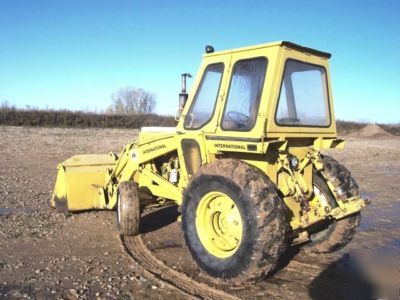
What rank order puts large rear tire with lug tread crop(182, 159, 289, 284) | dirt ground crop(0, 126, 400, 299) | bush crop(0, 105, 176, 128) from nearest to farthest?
large rear tire with lug tread crop(182, 159, 289, 284) < dirt ground crop(0, 126, 400, 299) < bush crop(0, 105, 176, 128)

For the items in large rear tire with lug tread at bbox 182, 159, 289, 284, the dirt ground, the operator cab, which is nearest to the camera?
large rear tire with lug tread at bbox 182, 159, 289, 284

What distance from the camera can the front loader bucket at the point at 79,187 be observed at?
301 inches

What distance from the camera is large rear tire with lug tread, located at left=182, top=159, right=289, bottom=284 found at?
4469 millimetres

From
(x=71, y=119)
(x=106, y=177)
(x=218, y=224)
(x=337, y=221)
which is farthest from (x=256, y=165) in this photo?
(x=71, y=119)

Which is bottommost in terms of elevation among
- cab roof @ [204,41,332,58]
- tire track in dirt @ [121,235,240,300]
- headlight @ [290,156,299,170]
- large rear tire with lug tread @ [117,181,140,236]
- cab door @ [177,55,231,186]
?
tire track in dirt @ [121,235,240,300]

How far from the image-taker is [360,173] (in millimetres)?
15305

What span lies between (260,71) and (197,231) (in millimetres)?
1969

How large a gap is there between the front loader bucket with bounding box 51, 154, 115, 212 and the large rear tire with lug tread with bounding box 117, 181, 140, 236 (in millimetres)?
1389

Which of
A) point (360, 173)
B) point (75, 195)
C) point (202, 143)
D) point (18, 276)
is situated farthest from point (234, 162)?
point (360, 173)

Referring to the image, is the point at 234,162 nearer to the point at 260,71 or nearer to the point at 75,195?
the point at 260,71

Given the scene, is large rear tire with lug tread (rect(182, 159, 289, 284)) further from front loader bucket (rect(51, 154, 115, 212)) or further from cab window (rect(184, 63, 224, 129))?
front loader bucket (rect(51, 154, 115, 212))

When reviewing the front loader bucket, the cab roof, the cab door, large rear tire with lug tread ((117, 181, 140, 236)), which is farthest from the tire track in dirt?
the cab roof

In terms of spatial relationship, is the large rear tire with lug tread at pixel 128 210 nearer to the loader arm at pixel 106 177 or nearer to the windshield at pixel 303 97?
the loader arm at pixel 106 177

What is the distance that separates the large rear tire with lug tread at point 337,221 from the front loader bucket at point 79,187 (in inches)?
146
